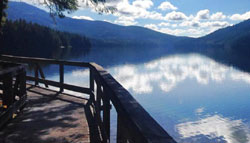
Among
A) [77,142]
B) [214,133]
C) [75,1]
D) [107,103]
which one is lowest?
[214,133]

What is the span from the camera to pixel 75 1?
1009cm

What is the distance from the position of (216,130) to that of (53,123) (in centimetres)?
1259

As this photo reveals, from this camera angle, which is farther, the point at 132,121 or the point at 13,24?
the point at 13,24

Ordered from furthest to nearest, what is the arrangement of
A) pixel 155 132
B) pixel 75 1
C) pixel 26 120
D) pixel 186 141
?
pixel 186 141
pixel 75 1
pixel 26 120
pixel 155 132

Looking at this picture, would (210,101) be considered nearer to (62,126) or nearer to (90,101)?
(90,101)

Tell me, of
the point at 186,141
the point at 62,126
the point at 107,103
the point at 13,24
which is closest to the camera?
the point at 107,103

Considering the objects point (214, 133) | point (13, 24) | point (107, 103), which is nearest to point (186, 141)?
point (214, 133)

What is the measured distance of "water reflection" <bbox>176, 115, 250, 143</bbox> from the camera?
13367 millimetres

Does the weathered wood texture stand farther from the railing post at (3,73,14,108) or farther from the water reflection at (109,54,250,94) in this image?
the water reflection at (109,54,250,94)

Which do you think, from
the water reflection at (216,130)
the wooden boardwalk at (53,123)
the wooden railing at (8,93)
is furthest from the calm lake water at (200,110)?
the wooden railing at (8,93)

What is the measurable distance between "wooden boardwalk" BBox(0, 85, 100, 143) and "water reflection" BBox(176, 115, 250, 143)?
888cm

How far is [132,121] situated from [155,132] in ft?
0.88

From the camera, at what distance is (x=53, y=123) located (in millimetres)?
5383

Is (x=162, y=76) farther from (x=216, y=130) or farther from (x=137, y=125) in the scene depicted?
(x=137, y=125)
